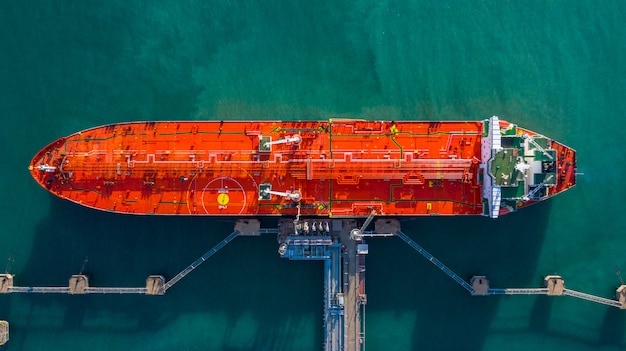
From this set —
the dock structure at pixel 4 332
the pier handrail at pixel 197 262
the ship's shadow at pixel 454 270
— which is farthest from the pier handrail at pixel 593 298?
the dock structure at pixel 4 332

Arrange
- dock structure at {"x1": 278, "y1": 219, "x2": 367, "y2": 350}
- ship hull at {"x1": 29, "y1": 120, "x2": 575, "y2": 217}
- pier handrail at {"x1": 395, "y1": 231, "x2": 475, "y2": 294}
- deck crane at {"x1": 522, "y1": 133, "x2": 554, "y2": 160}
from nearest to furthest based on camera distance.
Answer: deck crane at {"x1": 522, "y1": 133, "x2": 554, "y2": 160}, ship hull at {"x1": 29, "y1": 120, "x2": 575, "y2": 217}, dock structure at {"x1": 278, "y1": 219, "x2": 367, "y2": 350}, pier handrail at {"x1": 395, "y1": 231, "x2": 475, "y2": 294}

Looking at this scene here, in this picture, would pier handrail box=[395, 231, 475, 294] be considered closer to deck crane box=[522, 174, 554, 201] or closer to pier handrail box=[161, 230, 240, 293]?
deck crane box=[522, 174, 554, 201]

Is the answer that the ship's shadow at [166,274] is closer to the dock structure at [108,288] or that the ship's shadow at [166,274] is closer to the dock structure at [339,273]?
the dock structure at [108,288]

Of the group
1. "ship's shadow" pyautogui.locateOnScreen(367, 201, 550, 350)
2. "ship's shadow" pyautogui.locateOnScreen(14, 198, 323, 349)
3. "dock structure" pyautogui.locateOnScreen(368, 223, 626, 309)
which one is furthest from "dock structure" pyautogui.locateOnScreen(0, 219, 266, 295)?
"dock structure" pyautogui.locateOnScreen(368, 223, 626, 309)

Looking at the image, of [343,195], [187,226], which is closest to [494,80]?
[343,195]

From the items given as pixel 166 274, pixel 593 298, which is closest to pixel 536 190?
pixel 593 298
